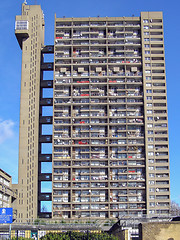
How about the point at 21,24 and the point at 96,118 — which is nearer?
the point at 96,118

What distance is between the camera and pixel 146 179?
132375mm

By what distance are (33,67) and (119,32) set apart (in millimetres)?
30562

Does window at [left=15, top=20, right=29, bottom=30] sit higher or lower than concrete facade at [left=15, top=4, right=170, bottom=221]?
higher

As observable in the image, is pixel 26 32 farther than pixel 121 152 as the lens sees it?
Yes

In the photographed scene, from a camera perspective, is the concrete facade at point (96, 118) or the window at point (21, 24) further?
the window at point (21, 24)

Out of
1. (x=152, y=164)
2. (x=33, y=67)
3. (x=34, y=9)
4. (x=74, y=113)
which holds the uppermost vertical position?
(x=34, y=9)

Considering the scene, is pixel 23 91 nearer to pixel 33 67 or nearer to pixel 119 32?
pixel 33 67

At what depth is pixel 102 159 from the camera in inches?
5266

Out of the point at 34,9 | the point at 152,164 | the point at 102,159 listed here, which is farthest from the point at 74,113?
the point at 34,9

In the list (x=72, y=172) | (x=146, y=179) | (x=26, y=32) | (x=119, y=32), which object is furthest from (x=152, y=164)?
(x=26, y=32)

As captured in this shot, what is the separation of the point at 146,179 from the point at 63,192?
25.2 meters

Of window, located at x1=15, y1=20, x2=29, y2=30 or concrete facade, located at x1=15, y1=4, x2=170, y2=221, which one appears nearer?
concrete facade, located at x1=15, y1=4, x2=170, y2=221

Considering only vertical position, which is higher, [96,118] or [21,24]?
[21,24]

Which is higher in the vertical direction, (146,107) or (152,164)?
(146,107)
